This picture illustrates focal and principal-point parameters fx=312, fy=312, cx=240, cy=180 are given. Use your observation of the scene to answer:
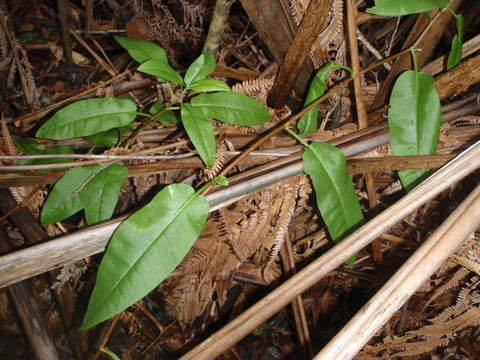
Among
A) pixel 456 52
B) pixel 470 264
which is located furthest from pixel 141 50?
pixel 470 264

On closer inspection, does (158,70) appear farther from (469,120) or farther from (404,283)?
(469,120)

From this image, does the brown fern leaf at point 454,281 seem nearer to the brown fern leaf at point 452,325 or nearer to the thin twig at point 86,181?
the brown fern leaf at point 452,325

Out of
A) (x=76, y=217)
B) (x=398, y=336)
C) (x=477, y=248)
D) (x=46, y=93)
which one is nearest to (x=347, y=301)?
(x=398, y=336)

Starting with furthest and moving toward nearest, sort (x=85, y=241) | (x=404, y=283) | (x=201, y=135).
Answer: (x=201, y=135) → (x=85, y=241) → (x=404, y=283)

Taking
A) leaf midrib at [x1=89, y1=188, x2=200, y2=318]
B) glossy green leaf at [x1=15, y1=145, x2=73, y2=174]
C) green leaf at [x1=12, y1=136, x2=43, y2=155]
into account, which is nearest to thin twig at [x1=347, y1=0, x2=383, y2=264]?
leaf midrib at [x1=89, y1=188, x2=200, y2=318]

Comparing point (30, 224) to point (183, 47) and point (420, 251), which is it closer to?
point (183, 47)

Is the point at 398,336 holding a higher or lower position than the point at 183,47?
lower

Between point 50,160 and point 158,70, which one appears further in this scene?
point 50,160
